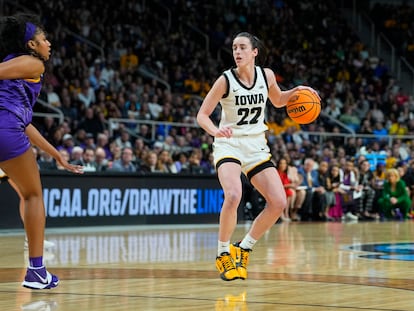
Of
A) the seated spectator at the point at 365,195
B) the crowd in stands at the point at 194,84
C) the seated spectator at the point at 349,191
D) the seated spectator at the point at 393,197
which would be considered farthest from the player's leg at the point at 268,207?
the seated spectator at the point at 365,195

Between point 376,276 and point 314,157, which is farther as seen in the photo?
point 314,157

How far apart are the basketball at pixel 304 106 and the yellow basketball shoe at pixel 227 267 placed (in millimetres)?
1507

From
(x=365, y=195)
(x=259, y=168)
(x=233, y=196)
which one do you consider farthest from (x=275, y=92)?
(x=365, y=195)

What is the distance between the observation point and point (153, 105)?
21.2 meters

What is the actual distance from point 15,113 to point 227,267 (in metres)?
2.17

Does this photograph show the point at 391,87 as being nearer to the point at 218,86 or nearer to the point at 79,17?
the point at 79,17

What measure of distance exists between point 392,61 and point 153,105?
40.7 feet

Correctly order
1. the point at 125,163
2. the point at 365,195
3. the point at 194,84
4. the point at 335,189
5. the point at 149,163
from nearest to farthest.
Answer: the point at 125,163, the point at 149,163, the point at 335,189, the point at 365,195, the point at 194,84

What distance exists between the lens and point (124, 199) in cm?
1644

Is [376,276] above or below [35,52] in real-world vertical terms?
below

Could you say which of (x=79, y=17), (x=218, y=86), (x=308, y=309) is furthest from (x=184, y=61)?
(x=308, y=309)

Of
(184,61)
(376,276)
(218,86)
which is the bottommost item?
(376,276)

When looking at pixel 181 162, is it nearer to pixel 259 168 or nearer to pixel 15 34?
pixel 259 168

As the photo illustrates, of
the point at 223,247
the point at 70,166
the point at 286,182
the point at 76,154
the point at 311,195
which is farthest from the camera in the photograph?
the point at 311,195
